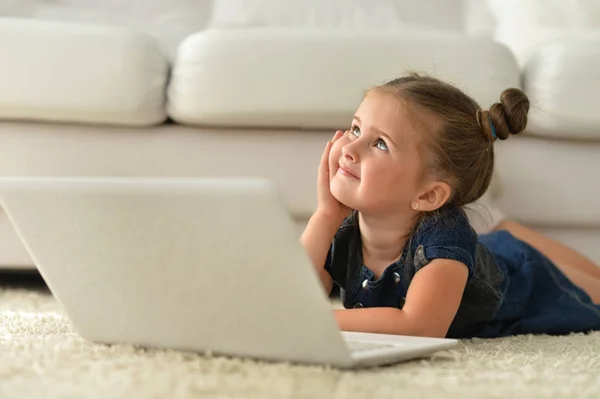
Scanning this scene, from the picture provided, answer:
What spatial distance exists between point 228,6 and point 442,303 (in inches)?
56.0

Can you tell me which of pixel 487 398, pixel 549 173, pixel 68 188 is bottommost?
pixel 549 173

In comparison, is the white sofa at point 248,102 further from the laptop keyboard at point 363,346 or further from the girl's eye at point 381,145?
the laptop keyboard at point 363,346

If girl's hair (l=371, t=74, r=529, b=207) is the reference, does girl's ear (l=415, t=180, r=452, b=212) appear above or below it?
below

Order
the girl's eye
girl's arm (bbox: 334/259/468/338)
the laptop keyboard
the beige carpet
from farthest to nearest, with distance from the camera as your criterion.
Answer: the girl's eye < girl's arm (bbox: 334/259/468/338) < the laptop keyboard < the beige carpet

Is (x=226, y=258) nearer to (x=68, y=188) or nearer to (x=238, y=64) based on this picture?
(x=68, y=188)

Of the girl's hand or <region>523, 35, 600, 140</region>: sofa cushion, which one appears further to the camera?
<region>523, 35, 600, 140</region>: sofa cushion

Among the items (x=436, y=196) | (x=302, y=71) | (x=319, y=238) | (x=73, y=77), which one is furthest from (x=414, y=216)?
(x=73, y=77)

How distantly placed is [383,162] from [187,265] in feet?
1.31

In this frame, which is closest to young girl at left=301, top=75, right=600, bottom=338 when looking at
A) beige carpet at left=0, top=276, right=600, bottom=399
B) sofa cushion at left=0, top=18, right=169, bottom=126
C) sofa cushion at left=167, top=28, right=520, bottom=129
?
beige carpet at left=0, top=276, right=600, bottom=399

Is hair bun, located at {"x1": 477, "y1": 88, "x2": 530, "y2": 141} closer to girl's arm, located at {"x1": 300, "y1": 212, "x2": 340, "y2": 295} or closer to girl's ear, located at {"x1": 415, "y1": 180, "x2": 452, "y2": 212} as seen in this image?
girl's ear, located at {"x1": 415, "y1": 180, "x2": 452, "y2": 212}

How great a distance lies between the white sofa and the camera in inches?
54.1

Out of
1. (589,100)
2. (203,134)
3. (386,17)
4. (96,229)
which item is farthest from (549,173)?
(96,229)

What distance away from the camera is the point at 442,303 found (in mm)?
948

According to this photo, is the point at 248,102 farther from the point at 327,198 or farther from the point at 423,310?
the point at 423,310
